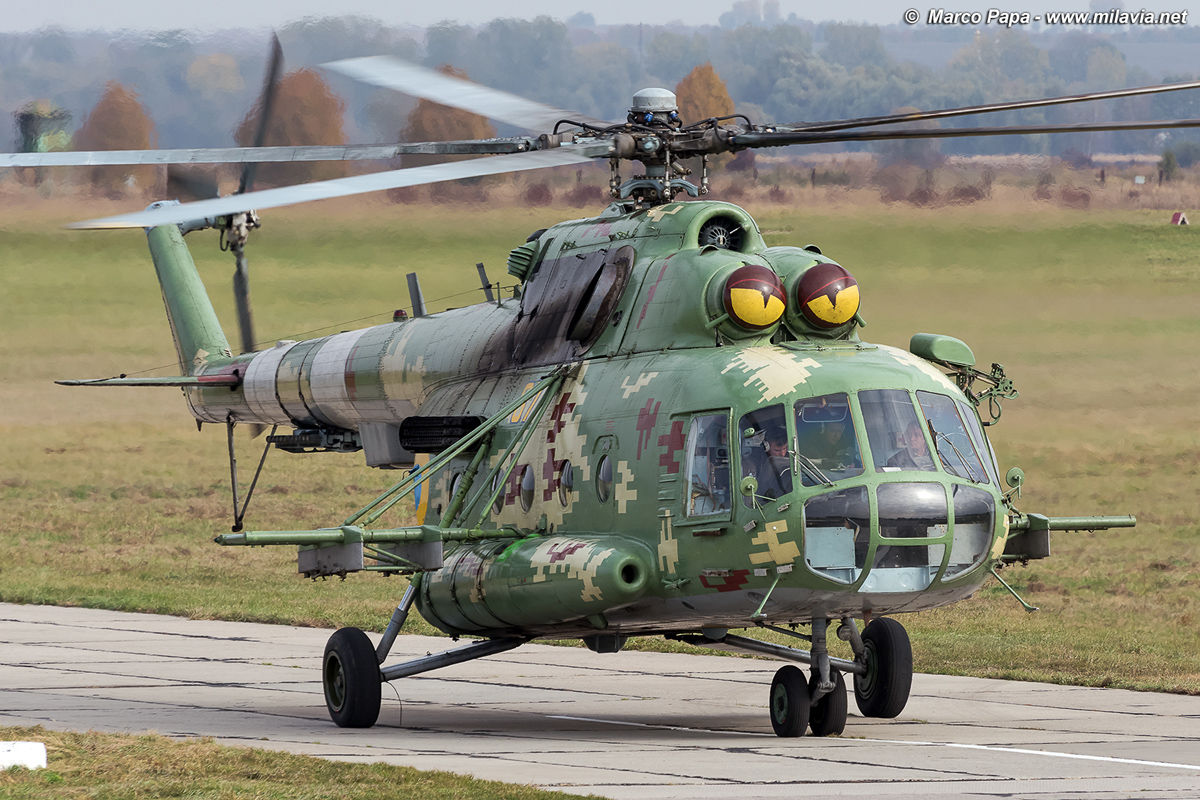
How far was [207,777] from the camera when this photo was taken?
9359 mm

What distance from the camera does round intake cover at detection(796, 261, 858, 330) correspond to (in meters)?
11.7

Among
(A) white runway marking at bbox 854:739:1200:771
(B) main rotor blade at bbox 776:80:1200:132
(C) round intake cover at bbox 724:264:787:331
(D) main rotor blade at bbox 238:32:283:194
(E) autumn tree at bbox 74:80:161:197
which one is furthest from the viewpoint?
(E) autumn tree at bbox 74:80:161:197

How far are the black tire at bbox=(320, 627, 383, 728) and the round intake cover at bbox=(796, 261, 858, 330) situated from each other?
423cm

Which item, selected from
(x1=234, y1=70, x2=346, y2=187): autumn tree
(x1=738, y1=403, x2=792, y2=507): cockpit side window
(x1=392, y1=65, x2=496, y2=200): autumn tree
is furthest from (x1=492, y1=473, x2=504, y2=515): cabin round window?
(x1=234, y1=70, x2=346, y2=187): autumn tree

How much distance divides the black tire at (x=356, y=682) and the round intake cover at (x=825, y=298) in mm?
4231

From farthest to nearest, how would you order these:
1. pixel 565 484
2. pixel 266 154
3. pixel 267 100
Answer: pixel 267 100, pixel 565 484, pixel 266 154

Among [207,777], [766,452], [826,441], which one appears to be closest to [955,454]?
[826,441]

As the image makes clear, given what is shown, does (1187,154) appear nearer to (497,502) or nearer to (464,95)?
(497,502)

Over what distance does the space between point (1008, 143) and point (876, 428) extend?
20.2 metres

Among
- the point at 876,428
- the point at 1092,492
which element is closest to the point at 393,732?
the point at 876,428

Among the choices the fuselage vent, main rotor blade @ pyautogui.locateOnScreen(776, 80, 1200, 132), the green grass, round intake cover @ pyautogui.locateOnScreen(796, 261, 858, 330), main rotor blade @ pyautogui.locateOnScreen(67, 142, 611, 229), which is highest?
main rotor blade @ pyautogui.locateOnScreen(776, 80, 1200, 132)

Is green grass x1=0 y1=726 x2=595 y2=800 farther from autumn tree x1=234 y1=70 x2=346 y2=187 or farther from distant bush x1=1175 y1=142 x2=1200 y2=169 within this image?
distant bush x1=1175 y1=142 x2=1200 y2=169

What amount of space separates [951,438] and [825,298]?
4.50 feet

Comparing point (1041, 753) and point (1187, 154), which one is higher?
point (1187, 154)
